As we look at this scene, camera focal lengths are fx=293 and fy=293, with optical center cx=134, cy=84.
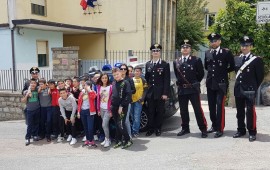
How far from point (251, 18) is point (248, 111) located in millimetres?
4672

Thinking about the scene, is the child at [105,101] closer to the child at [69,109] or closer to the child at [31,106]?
the child at [69,109]

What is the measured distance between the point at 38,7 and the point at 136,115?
44.3 ft

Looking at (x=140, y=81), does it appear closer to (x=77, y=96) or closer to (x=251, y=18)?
(x=77, y=96)

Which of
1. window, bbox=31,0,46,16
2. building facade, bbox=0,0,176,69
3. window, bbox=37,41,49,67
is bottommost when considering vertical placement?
window, bbox=37,41,49,67

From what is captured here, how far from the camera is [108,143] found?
19.3 feet

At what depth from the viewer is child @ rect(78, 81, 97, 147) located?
5926 mm

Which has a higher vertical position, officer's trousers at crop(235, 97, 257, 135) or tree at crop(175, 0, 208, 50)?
tree at crop(175, 0, 208, 50)

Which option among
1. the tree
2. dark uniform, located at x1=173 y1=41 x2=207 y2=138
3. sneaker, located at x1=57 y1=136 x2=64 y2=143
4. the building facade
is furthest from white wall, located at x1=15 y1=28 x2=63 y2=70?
the tree

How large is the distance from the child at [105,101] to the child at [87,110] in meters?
0.16

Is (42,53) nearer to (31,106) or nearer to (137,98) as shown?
(31,106)

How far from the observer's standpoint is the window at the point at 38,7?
54.4ft

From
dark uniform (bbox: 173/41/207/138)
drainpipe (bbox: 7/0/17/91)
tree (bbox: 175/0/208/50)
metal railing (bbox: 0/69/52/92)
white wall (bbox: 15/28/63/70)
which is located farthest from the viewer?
tree (bbox: 175/0/208/50)

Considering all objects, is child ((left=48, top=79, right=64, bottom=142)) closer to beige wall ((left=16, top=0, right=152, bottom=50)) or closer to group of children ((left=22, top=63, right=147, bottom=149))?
group of children ((left=22, top=63, right=147, bottom=149))

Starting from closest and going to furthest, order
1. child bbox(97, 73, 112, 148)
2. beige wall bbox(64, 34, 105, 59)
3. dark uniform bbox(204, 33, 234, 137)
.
Result: child bbox(97, 73, 112, 148) → dark uniform bbox(204, 33, 234, 137) → beige wall bbox(64, 34, 105, 59)
